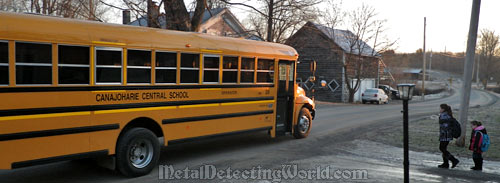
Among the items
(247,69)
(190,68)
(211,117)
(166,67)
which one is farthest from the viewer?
(247,69)

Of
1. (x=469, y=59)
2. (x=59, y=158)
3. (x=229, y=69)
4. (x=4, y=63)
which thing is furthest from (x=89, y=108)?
(x=469, y=59)

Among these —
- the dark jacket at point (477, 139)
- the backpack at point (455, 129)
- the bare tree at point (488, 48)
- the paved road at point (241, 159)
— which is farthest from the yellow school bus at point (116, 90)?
the bare tree at point (488, 48)

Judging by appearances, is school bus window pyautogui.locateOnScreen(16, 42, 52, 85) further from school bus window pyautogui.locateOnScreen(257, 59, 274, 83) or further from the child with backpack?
the child with backpack

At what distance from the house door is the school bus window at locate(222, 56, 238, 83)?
1.72 metres

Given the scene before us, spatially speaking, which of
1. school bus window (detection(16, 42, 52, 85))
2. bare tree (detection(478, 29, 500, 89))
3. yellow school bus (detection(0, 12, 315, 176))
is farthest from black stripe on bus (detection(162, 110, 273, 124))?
bare tree (detection(478, 29, 500, 89))

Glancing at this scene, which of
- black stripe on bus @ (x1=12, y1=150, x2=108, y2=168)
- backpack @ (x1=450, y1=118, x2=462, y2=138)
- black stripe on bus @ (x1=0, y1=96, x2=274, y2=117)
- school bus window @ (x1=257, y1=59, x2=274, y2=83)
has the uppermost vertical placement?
school bus window @ (x1=257, y1=59, x2=274, y2=83)

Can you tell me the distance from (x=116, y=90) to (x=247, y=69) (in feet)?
11.5

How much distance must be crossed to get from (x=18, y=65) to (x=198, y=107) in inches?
138

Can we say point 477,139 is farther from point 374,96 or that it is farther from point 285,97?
point 374,96

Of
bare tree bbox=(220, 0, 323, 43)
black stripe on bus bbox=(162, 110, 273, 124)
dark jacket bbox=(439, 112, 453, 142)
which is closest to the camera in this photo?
black stripe on bus bbox=(162, 110, 273, 124)

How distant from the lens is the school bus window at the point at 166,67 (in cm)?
739

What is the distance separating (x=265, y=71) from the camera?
10016 millimetres

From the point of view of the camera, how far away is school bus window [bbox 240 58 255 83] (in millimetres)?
9328

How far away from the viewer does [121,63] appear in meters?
6.80
